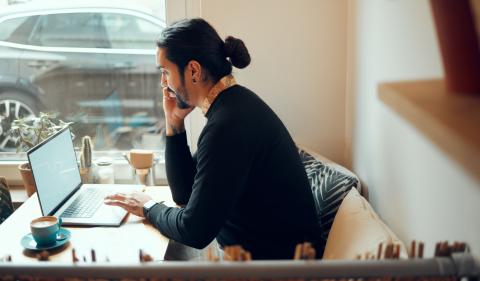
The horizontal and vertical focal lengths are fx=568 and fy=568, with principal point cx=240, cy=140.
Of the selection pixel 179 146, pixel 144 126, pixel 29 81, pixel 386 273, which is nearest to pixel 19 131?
pixel 29 81

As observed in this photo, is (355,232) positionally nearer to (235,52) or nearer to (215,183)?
(215,183)

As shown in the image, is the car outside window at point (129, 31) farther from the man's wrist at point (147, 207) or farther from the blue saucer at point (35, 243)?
the blue saucer at point (35, 243)

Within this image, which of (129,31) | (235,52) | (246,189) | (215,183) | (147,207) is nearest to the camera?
(215,183)

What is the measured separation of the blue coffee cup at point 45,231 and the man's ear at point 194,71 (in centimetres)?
64

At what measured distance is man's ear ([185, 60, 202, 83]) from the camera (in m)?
1.80

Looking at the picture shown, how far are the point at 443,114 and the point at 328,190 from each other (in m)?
1.37

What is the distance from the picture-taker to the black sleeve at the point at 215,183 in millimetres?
1614

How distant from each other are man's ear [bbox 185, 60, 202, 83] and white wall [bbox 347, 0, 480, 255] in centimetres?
61

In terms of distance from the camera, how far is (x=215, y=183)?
161cm

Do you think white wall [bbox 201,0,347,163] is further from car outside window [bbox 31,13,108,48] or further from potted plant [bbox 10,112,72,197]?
potted plant [bbox 10,112,72,197]

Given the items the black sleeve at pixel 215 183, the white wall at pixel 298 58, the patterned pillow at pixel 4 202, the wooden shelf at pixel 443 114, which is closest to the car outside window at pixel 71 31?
the white wall at pixel 298 58

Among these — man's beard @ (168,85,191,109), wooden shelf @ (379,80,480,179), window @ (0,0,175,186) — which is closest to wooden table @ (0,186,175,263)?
man's beard @ (168,85,191,109)

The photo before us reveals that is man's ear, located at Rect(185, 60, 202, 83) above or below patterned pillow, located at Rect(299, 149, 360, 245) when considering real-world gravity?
above

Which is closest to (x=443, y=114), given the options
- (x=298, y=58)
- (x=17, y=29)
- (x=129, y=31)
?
(x=298, y=58)
